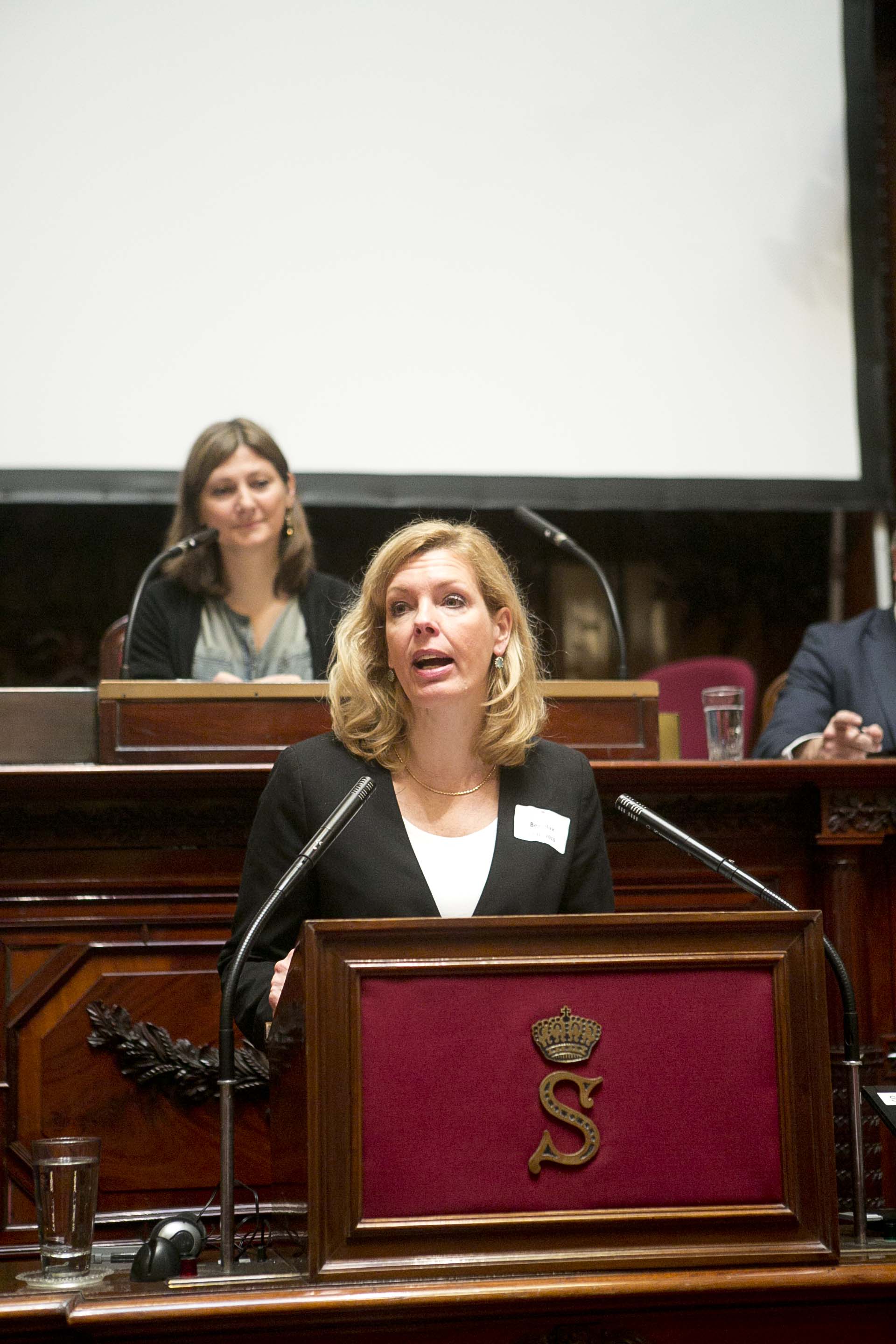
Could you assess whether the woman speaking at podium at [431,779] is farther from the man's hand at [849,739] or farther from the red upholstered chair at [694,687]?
the red upholstered chair at [694,687]

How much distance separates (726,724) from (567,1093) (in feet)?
4.31

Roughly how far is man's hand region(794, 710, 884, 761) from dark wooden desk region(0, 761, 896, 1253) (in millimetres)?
132

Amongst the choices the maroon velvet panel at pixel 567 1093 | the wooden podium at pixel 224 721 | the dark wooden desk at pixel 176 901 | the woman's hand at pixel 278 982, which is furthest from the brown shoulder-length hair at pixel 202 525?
the maroon velvet panel at pixel 567 1093

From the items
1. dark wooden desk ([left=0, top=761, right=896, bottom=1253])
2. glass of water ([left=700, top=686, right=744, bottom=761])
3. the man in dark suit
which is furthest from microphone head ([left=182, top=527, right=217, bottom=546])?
the man in dark suit

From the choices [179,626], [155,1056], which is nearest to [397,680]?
[155,1056]

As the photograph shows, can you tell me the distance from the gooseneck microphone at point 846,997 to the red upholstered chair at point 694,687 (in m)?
2.17

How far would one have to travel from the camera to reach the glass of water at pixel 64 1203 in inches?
54.4

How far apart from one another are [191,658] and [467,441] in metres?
1.53

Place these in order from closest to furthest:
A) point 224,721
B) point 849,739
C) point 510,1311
Answer: point 510,1311 < point 224,721 < point 849,739

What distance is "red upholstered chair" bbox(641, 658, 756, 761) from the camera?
147 inches

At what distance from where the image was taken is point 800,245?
4.24 metres

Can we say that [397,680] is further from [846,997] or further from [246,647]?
[246,647]

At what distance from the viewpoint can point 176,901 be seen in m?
2.24

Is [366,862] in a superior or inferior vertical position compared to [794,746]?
inferior
